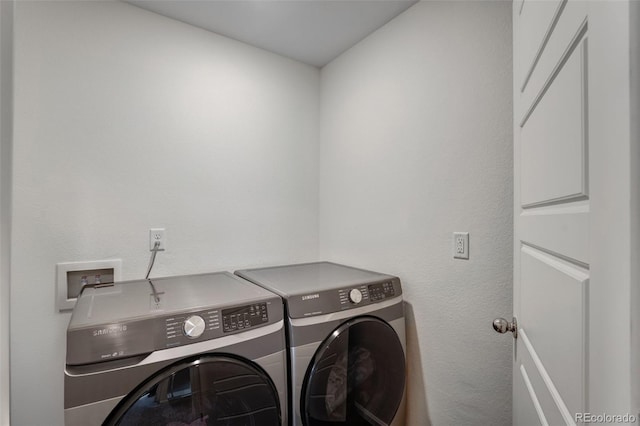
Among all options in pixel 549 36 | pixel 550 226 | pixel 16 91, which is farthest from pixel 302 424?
pixel 16 91

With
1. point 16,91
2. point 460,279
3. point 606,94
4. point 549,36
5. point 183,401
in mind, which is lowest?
point 183,401

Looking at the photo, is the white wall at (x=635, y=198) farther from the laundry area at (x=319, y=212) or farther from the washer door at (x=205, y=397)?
the washer door at (x=205, y=397)

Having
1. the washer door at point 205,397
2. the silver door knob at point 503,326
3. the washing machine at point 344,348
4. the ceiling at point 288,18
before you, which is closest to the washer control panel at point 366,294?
the washing machine at point 344,348

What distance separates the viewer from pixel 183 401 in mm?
943

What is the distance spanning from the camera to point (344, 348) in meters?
1.27

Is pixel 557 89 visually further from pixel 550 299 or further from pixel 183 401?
pixel 183 401

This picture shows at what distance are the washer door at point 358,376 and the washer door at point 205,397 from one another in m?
0.20

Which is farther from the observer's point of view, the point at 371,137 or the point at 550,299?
the point at 371,137

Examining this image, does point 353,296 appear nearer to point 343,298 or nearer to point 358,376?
point 343,298

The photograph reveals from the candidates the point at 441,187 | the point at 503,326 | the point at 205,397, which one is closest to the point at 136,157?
the point at 205,397

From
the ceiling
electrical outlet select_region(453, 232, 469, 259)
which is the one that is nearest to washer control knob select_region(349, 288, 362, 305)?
electrical outlet select_region(453, 232, 469, 259)

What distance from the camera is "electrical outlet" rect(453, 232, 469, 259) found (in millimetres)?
1284

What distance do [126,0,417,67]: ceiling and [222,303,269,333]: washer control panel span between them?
55.5 inches

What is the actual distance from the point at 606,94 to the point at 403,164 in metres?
1.16
